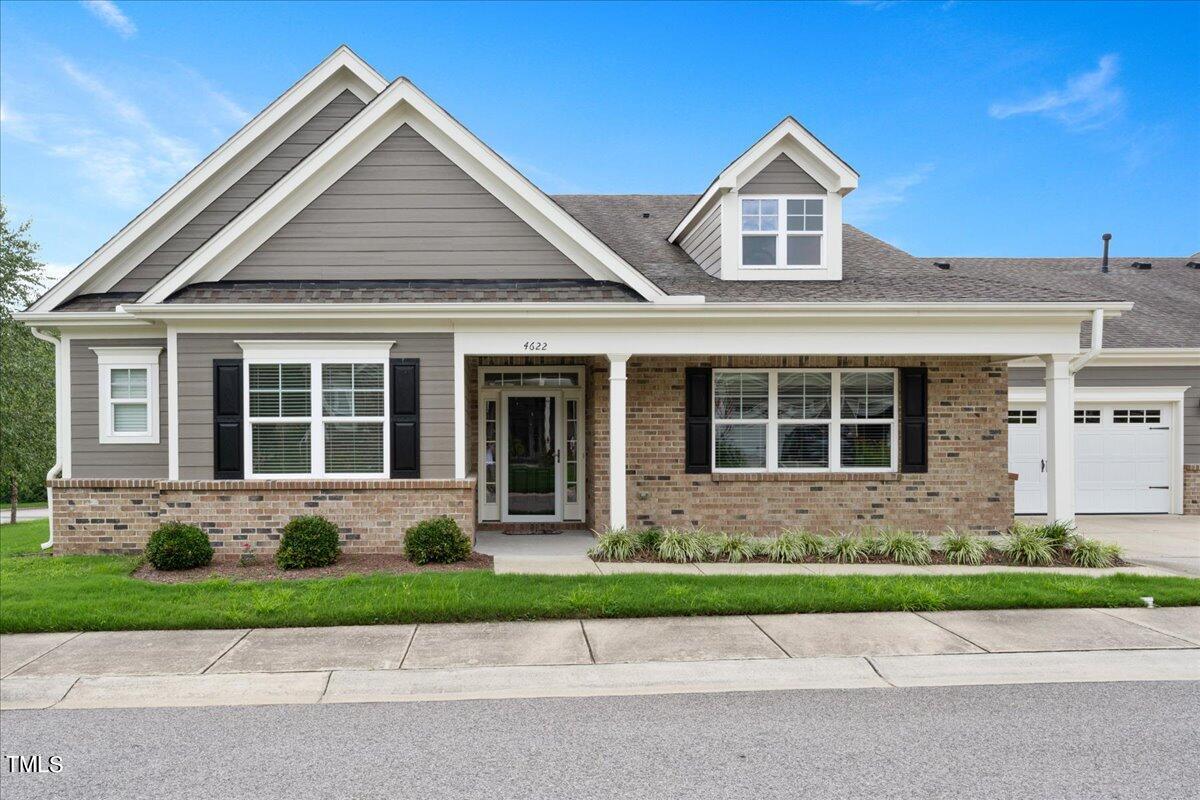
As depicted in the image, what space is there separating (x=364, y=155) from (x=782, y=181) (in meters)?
6.28

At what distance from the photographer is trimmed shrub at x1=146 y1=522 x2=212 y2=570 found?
8.85 meters

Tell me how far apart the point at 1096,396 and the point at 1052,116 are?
7.28m

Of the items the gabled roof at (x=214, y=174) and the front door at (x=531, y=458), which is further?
the front door at (x=531, y=458)

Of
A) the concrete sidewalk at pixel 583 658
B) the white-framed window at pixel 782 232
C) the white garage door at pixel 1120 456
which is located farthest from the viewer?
the white garage door at pixel 1120 456

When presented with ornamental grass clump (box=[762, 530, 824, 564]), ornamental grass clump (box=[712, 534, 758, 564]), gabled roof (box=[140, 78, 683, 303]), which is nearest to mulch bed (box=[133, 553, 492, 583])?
ornamental grass clump (box=[712, 534, 758, 564])

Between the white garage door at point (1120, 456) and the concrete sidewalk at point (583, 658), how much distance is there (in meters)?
8.23

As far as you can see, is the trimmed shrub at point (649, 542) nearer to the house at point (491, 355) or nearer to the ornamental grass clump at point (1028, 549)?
the house at point (491, 355)

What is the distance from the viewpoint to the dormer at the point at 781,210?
37.0ft

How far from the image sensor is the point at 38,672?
5488 millimetres

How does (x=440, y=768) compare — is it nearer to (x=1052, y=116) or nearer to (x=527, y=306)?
(x=527, y=306)

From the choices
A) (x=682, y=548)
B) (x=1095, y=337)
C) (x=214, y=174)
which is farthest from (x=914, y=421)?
(x=214, y=174)

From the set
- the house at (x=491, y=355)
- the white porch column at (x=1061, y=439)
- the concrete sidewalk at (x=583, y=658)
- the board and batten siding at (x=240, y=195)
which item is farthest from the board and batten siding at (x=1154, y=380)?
the board and batten siding at (x=240, y=195)

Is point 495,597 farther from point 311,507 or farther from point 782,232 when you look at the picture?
point 782,232

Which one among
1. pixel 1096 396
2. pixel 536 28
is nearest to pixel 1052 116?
pixel 1096 396
